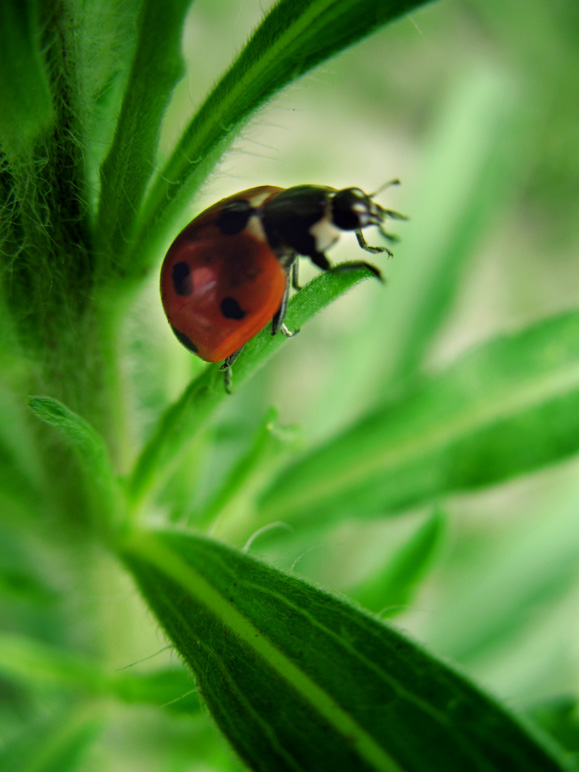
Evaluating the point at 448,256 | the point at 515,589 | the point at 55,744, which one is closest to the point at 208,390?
the point at 55,744

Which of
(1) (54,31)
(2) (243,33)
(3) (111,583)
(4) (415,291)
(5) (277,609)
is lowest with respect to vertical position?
(5) (277,609)

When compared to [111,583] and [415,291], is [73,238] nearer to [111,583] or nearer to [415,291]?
[111,583]

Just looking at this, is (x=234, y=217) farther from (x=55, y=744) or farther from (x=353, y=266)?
(x=55, y=744)

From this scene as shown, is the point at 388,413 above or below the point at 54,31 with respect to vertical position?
below

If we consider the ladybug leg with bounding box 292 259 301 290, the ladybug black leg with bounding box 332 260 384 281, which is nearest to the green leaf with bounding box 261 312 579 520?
the ladybug leg with bounding box 292 259 301 290

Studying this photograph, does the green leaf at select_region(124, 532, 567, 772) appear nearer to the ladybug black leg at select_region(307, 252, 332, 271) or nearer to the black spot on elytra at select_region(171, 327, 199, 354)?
the black spot on elytra at select_region(171, 327, 199, 354)

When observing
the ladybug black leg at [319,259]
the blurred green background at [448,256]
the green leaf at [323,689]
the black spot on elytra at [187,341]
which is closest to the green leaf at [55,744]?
the blurred green background at [448,256]

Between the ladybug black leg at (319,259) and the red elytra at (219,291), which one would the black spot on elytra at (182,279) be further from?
the ladybug black leg at (319,259)

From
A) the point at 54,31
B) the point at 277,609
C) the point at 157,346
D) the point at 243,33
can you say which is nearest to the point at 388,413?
the point at 157,346
